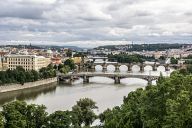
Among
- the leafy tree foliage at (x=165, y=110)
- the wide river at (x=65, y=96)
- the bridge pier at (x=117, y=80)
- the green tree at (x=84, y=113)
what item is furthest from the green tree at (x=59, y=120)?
the bridge pier at (x=117, y=80)

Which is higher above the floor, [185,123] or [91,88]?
[185,123]

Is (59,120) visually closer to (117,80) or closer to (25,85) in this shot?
(25,85)

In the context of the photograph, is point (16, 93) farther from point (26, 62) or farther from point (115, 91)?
point (26, 62)

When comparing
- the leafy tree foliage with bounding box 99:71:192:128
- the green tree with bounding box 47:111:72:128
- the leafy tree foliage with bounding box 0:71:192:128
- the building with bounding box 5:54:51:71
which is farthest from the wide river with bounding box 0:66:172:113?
the leafy tree foliage with bounding box 99:71:192:128

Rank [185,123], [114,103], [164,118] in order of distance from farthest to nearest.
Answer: [114,103] < [164,118] < [185,123]

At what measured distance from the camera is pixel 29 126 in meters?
18.0

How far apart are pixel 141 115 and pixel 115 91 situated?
27811 millimetres

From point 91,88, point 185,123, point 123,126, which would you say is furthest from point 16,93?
point 185,123

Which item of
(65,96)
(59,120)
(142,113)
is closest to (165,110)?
(142,113)

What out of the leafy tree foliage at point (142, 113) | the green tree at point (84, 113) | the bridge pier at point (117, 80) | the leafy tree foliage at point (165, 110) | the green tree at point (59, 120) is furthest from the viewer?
the bridge pier at point (117, 80)

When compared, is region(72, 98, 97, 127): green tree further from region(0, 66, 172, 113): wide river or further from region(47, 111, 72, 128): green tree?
region(0, 66, 172, 113): wide river

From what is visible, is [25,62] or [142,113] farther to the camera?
[25,62]

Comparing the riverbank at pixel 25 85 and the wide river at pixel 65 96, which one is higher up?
the riverbank at pixel 25 85

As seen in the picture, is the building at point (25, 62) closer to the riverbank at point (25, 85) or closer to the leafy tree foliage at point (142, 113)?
the riverbank at point (25, 85)
